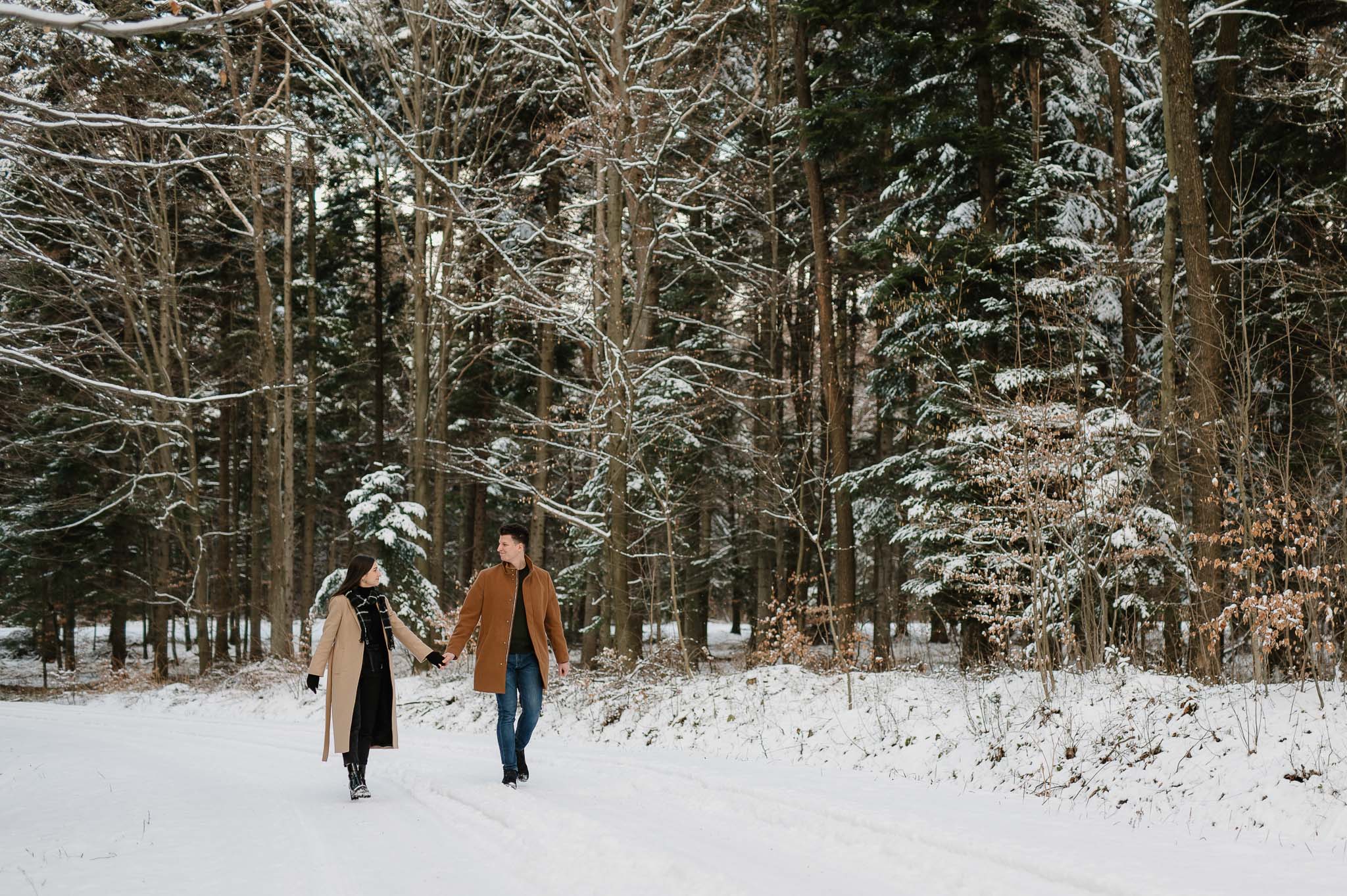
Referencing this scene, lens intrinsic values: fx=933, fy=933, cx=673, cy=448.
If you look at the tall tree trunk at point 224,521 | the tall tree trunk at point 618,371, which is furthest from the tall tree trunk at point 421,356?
the tall tree trunk at point 224,521

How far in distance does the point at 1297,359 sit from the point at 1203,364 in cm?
480

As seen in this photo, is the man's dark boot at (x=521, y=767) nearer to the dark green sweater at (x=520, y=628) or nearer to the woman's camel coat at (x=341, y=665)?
the dark green sweater at (x=520, y=628)

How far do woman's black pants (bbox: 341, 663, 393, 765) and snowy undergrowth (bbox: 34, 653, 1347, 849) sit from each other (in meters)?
3.05

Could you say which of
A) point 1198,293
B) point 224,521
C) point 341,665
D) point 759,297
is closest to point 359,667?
point 341,665

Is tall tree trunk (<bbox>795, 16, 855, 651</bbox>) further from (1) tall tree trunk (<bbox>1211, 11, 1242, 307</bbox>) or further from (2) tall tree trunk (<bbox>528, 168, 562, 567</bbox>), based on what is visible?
(2) tall tree trunk (<bbox>528, 168, 562, 567</bbox>)

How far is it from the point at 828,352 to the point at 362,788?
420 inches

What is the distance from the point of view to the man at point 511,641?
7289 mm

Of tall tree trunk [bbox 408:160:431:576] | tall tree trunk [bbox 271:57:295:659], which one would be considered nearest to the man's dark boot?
tall tree trunk [bbox 408:160:431:576]

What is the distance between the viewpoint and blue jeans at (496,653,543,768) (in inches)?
287

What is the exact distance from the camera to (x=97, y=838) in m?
5.89

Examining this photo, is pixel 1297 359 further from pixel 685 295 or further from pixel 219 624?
pixel 219 624

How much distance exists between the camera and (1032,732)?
7883 millimetres

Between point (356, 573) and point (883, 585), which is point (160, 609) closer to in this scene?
point (883, 585)

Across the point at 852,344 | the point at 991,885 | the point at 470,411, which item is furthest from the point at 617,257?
the point at 470,411
